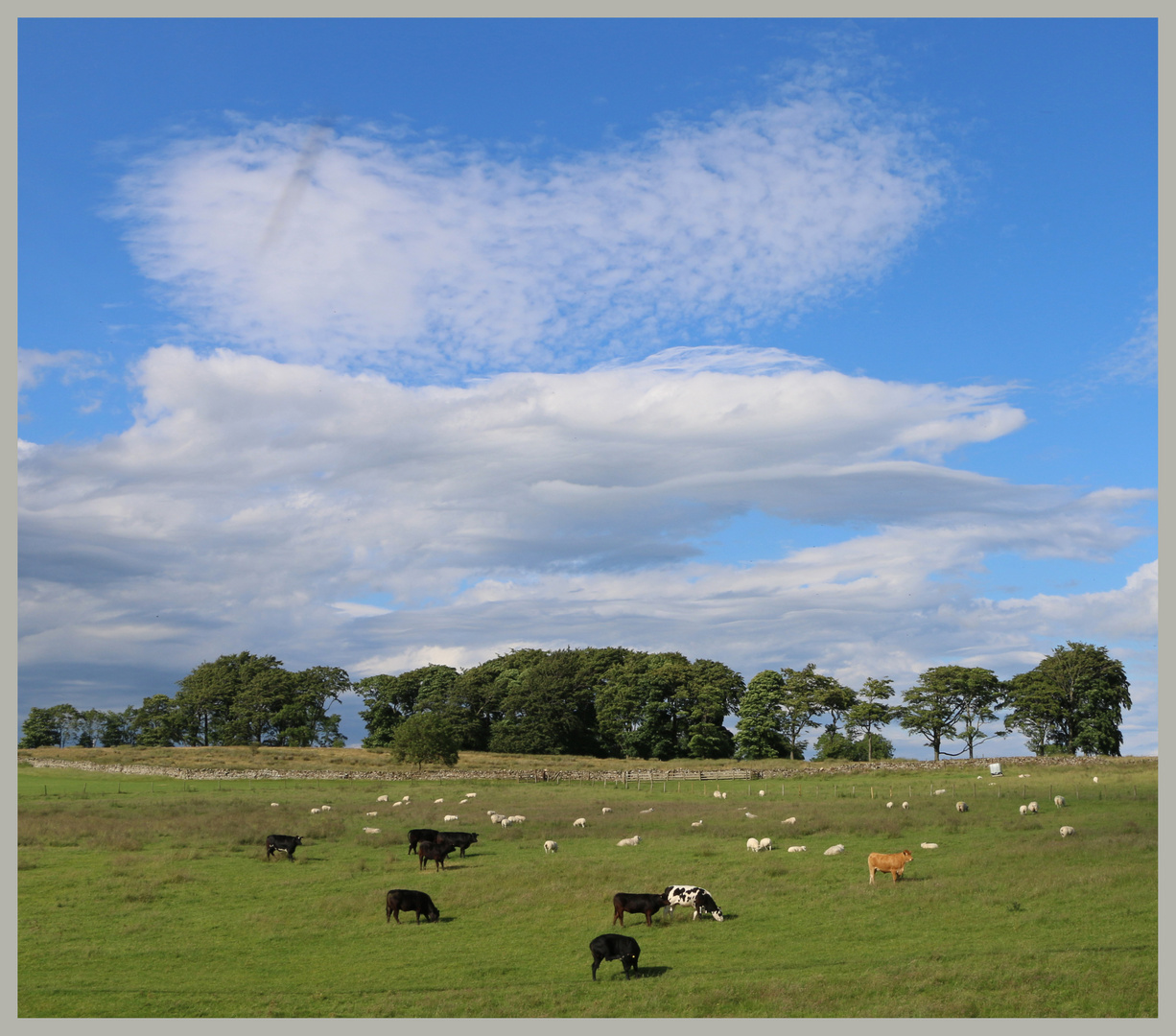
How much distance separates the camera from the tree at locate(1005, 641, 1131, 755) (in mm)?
94625

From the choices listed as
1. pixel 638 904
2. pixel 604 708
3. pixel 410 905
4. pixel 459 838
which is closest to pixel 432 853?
pixel 459 838

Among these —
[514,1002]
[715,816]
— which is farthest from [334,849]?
[514,1002]

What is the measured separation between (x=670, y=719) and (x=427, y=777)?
44.3 metres

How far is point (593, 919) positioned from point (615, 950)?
5021mm

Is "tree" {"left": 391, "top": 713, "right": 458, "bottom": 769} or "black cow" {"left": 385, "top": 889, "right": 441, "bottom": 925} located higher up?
"black cow" {"left": 385, "top": 889, "right": 441, "bottom": 925}

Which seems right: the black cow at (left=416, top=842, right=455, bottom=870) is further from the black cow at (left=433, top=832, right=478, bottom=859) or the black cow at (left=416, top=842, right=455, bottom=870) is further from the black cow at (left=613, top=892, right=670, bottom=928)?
the black cow at (left=613, top=892, right=670, bottom=928)

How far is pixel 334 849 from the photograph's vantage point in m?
36.4

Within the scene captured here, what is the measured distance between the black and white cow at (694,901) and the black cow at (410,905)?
618 centimetres

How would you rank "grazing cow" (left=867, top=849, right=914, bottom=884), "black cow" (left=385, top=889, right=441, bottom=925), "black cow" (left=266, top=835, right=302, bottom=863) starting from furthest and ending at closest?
"black cow" (left=266, top=835, right=302, bottom=863)
"grazing cow" (left=867, top=849, right=914, bottom=884)
"black cow" (left=385, top=889, right=441, bottom=925)

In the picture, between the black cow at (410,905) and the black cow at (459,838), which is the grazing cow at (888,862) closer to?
the black cow at (410,905)

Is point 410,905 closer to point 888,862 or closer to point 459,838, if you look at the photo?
point 459,838

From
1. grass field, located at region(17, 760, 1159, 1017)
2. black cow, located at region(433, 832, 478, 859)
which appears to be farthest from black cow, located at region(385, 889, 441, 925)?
black cow, located at region(433, 832, 478, 859)

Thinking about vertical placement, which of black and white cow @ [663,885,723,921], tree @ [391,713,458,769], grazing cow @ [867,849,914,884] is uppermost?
grazing cow @ [867,849,914,884]

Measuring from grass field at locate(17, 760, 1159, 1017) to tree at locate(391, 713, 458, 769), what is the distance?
3603cm
